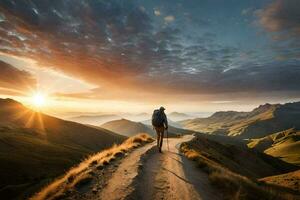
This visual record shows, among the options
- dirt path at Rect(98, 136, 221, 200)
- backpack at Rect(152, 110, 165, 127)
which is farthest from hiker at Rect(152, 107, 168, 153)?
dirt path at Rect(98, 136, 221, 200)

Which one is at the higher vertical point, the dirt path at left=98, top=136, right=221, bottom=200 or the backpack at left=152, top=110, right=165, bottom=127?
the backpack at left=152, top=110, right=165, bottom=127

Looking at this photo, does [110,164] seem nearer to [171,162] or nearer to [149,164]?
[149,164]

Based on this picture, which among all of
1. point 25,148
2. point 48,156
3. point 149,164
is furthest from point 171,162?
point 25,148

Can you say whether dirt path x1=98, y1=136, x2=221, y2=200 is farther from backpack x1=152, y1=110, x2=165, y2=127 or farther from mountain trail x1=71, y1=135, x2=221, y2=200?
backpack x1=152, y1=110, x2=165, y2=127

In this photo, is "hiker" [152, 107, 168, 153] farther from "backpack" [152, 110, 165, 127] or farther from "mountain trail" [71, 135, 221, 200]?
"mountain trail" [71, 135, 221, 200]

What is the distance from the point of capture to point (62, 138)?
19212 cm

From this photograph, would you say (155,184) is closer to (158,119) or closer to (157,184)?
(157,184)

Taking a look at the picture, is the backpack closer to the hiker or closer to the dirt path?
the hiker

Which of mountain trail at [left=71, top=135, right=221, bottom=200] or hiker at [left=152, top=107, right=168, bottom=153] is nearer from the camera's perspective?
mountain trail at [left=71, top=135, right=221, bottom=200]

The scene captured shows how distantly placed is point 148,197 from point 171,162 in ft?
27.1

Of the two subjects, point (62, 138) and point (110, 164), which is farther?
point (62, 138)

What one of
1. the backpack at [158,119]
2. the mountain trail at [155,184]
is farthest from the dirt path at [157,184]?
the backpack at [158,119]

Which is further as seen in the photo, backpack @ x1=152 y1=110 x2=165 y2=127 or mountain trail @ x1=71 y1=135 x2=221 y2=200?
backpack @ x1=152 y1=110 x2=165 y2=127

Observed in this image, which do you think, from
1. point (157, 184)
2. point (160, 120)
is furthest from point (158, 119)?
point (157, 184)
